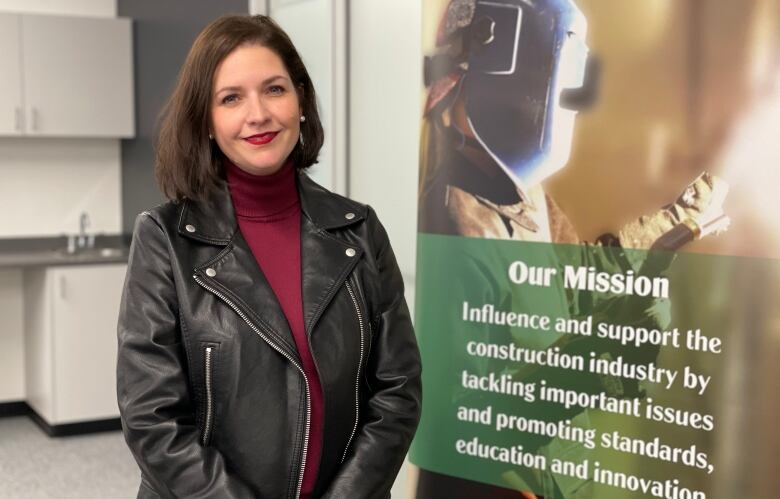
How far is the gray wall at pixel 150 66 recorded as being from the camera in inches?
211

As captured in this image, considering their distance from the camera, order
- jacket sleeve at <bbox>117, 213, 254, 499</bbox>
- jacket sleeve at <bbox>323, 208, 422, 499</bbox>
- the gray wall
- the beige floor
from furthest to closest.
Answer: the gray wall → the beige floor → jacket sleeve at <bbox>323, 208, 422, 499</bbox> → jacket sleeve at <bbox>117, 213, 254, 499</bbox>

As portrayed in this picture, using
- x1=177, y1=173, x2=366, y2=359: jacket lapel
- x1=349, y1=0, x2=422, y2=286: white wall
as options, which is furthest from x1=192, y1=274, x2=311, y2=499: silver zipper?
x1=349, y1=0, x2=422, y2=286: white wall

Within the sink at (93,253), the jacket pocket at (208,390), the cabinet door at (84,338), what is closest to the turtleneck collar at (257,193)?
the jacket pocket at (208,390)

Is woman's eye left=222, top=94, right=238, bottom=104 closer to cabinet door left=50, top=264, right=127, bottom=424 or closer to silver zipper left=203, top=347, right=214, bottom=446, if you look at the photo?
silver zipper left=203, top=347, right=214, bottom=446

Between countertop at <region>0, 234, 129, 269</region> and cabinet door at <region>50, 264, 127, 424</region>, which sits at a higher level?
countertop at <region>0, 234, 129, 269</region>

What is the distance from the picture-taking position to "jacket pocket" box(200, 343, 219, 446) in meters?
1.62

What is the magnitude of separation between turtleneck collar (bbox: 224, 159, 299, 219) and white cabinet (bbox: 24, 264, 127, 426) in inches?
161

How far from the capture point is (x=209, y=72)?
1.66 metres

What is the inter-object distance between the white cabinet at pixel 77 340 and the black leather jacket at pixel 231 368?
4.08 m

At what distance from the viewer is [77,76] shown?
236 inches

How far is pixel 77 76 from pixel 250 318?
473 centimetres

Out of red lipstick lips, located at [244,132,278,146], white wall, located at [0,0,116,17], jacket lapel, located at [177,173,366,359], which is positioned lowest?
jacket lapel, located at [177,173,366,359]

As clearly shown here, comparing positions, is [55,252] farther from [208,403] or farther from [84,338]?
[208,403]

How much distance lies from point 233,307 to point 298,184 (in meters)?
0.28
